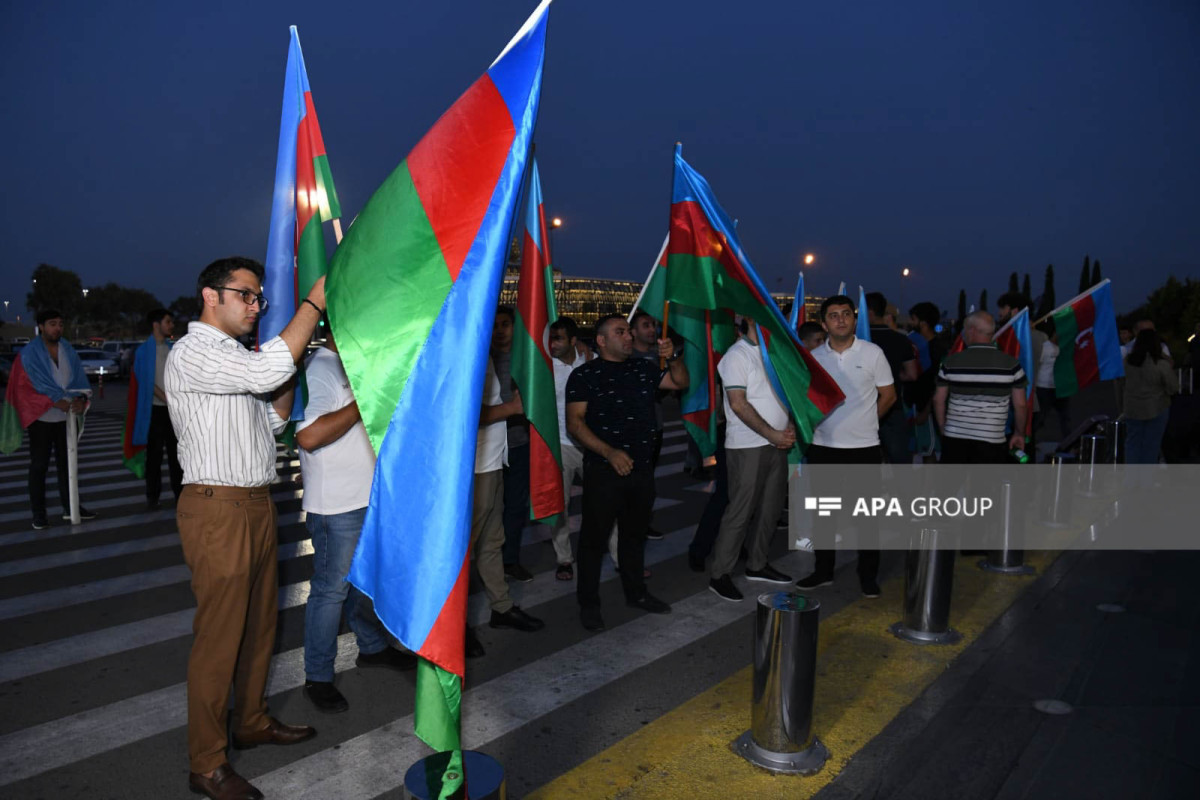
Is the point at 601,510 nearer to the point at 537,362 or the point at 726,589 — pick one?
the point at 537,362

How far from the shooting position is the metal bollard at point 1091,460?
27.5ft

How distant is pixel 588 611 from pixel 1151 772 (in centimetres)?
309

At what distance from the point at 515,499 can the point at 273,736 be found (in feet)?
10.0

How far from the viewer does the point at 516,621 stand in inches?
210

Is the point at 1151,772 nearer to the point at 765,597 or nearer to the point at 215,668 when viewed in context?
the point at 765,597

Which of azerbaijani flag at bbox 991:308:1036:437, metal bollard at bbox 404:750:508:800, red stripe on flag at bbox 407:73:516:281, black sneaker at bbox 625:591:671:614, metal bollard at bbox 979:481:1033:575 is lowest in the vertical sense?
black sneaker at bbox 625:591:671:614

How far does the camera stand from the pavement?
3.54 metres

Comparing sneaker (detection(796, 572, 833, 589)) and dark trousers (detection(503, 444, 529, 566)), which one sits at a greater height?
dark trousers (detection(503, 444, 529, 566))

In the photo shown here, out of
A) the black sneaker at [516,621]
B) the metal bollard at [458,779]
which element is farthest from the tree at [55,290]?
the metal bollard at [458,779]

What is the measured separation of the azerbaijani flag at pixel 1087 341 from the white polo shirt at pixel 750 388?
5.58 m

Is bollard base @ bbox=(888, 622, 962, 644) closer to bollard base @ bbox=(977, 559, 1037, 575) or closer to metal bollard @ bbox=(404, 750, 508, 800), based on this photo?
bollard base @ bbox=(977, 559, 1037, 575)

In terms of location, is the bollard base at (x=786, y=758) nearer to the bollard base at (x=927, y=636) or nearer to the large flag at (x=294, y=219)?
the bollard base at (x=927, y=636)

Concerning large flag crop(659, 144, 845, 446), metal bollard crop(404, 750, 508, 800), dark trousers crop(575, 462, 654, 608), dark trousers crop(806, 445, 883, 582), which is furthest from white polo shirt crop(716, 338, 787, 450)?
metal bollard crop(404, 750, 508, 800)

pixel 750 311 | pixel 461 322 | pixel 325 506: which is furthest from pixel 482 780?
pixel 750 311
